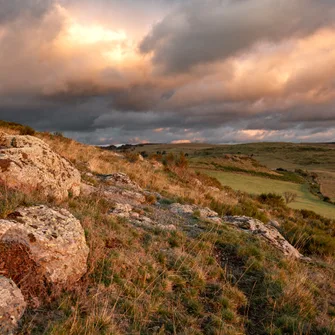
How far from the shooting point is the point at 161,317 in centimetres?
402

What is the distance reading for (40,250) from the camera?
12.8 feet

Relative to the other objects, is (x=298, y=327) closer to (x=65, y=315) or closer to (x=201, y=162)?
(x=65, y=315)

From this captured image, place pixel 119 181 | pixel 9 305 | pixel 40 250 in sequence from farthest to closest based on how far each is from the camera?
pixel 119 181 → pixel 40 250 → pixel 9 305

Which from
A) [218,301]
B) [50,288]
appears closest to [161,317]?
[218,301]

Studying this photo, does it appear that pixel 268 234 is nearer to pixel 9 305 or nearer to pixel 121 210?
pixel 121 210

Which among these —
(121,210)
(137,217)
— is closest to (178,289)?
(137,217)

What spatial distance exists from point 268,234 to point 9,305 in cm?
739

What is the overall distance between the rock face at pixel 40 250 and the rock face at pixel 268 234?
5853 mm

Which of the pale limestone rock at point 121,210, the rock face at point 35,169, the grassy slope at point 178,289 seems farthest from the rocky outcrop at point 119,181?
the grassy slope at point 178,289

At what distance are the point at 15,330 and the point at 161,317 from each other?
1.90 metres

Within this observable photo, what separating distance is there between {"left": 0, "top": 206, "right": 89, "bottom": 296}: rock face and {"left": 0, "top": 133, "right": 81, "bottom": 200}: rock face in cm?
204

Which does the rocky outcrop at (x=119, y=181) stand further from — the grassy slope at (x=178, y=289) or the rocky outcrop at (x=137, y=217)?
the grassy slope at (x=178, y=289)

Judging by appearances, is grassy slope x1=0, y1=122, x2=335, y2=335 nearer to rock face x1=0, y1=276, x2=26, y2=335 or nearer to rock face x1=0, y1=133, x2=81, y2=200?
rock face x1=0, y1=276, x2=26, y2=335

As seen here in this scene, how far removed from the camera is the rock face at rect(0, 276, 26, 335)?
304cm
